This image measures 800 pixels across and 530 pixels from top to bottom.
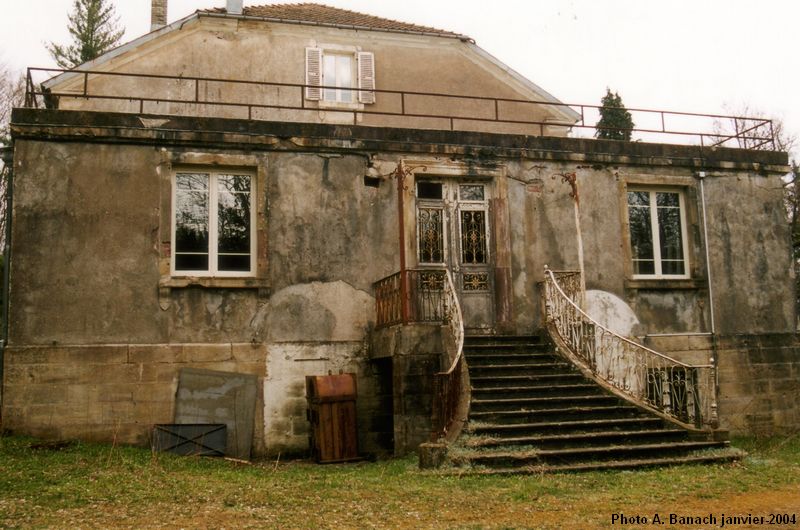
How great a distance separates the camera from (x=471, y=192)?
532 inches

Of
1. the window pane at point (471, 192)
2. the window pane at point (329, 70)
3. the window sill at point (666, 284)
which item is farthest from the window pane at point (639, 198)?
the window pane at point (329, 70)

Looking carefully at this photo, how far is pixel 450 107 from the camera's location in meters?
17.7

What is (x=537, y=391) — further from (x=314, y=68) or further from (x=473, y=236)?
(x=314, y=68)

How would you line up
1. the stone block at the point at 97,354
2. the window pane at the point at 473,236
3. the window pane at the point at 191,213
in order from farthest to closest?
1. the window pane at the point at 473,236
2. the window pane at the point at 191,213
3. the stone block at the point at 97,354

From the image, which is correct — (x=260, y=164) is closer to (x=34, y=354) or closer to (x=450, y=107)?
(x=34, y=354)

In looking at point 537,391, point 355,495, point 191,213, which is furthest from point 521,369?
point 191,213

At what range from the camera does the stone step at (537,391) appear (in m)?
10.9

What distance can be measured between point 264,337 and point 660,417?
230 inches

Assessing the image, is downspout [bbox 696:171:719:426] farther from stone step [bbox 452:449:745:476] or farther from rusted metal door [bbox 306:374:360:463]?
rusted metal door [bbox 306:374:360:463]

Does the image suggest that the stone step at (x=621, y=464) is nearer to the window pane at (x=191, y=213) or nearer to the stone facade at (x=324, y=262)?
the stone facade at (x=324, y=262)

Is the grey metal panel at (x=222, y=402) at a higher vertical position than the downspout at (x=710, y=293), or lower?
lower

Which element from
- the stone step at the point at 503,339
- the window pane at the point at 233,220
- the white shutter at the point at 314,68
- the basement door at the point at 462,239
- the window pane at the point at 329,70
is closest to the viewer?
the window pane at the point at 233,220

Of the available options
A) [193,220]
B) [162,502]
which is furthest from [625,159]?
[162,502]

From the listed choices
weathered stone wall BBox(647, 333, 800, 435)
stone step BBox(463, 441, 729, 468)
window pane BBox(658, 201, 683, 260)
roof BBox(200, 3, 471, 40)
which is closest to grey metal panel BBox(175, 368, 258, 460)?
stone step BBox(463, 441, 729, 468)
